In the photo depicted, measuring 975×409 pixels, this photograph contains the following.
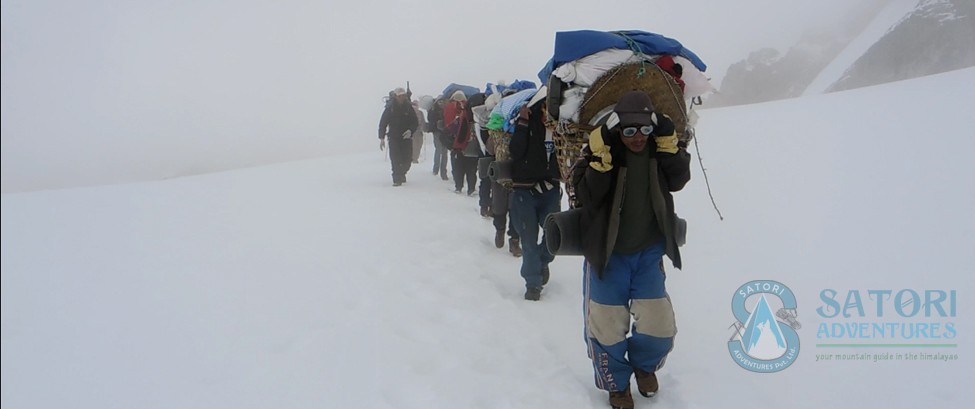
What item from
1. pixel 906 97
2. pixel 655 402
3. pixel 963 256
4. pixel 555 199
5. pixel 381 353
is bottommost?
pixel 655 402

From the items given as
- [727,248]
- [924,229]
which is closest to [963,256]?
[924,229]

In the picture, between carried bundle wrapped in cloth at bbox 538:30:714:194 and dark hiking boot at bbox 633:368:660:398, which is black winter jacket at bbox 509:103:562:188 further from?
dark hiking boot at bbox 633:368:660:398

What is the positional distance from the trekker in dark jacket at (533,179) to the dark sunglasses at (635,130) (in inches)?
76.4

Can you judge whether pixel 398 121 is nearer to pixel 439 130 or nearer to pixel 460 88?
pixel 439 130

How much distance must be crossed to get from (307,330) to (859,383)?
3811mm

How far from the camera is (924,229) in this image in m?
4.40

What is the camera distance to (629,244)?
280 cm

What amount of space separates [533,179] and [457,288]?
1.37 meters

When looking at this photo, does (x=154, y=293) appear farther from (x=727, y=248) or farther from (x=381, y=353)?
(x=727, y=248)

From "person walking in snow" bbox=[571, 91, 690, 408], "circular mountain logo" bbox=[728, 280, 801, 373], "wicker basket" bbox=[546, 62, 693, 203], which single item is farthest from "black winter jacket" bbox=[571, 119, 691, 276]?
"circular mountain logo" bbox=[728, 280, 801, 373]

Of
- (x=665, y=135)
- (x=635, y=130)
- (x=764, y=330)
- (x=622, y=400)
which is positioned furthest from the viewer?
(x=764, y=330)

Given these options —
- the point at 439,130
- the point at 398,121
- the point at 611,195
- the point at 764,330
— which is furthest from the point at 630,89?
the point at 398,121

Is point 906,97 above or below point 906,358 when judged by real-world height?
above

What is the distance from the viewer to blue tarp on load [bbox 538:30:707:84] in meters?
3.02
